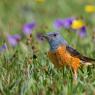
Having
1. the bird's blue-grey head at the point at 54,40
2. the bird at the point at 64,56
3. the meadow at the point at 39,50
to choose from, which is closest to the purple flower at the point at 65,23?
the meadow at the point at 39,50

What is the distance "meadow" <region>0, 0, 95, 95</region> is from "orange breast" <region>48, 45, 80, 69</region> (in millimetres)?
87

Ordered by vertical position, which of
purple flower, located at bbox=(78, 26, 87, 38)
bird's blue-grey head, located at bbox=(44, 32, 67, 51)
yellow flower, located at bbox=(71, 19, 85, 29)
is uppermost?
bird's blue-grey head, located at bbox=(44, 32, 67, 51)

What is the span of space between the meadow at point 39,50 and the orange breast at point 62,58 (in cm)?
9

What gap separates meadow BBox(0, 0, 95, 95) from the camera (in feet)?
17.4

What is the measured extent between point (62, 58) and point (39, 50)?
4.08ft

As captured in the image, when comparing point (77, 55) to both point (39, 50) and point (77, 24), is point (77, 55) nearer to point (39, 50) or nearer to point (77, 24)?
point (39, 50)

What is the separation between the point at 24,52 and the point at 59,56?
150 centimetres

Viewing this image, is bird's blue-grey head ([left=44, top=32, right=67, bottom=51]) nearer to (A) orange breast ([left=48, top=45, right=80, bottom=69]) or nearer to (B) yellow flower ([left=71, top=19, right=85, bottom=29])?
(A) orange breast ([left=48, top=45, right=80, bottom=69])

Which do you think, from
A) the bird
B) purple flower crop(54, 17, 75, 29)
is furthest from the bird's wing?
purple flower crop(54, 17, 75, 29)

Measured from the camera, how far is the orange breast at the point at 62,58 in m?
5.96

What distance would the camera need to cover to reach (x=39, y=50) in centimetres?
718

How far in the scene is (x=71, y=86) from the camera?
5.27 meters

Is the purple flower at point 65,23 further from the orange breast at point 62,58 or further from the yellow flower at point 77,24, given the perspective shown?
the orange breast at point 62,58

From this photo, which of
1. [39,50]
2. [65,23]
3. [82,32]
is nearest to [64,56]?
[39,50]
